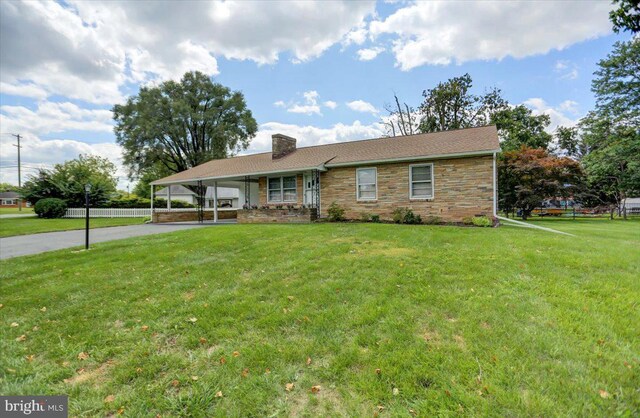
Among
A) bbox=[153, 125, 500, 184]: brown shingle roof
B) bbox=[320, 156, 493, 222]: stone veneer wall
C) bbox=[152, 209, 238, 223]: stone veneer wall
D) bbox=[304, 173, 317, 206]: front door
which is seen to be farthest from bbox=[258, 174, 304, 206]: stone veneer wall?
bbox=[152, 209, 238, 223]: stone veneer wall

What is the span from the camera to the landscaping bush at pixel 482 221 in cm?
1143

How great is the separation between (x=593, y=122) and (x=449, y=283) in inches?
1271

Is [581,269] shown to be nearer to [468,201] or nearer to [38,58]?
[468,201]

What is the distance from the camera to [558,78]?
64.7 feet

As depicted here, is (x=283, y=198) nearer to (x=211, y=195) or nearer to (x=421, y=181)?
(x=421, y=181)

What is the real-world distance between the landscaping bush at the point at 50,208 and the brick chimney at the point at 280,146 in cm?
1620

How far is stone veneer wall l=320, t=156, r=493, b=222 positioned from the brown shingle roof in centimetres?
44

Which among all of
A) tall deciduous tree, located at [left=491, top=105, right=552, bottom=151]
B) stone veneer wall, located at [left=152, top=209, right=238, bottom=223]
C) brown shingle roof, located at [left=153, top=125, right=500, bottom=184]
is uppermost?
tall deciduous tree, located at [left=491, top=105, right=552, bottom=151]

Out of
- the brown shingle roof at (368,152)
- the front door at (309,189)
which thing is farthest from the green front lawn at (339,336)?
the front door at (309,189)

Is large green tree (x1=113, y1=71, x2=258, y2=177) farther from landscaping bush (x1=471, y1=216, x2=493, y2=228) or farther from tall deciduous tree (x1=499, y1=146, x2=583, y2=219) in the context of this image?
landscaping bush (x1=471, y1=216, x2=493, y2=228)

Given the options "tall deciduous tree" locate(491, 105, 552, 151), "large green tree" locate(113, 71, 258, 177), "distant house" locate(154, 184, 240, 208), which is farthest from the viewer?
"distant house" locate(154, 184, 240, 208)

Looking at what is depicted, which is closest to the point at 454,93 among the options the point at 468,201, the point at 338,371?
the point at 468,201

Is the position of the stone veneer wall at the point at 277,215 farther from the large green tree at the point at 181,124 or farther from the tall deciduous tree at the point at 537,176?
the large green tree at the point at 181,124

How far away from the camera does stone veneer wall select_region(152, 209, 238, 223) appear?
19909 mm
